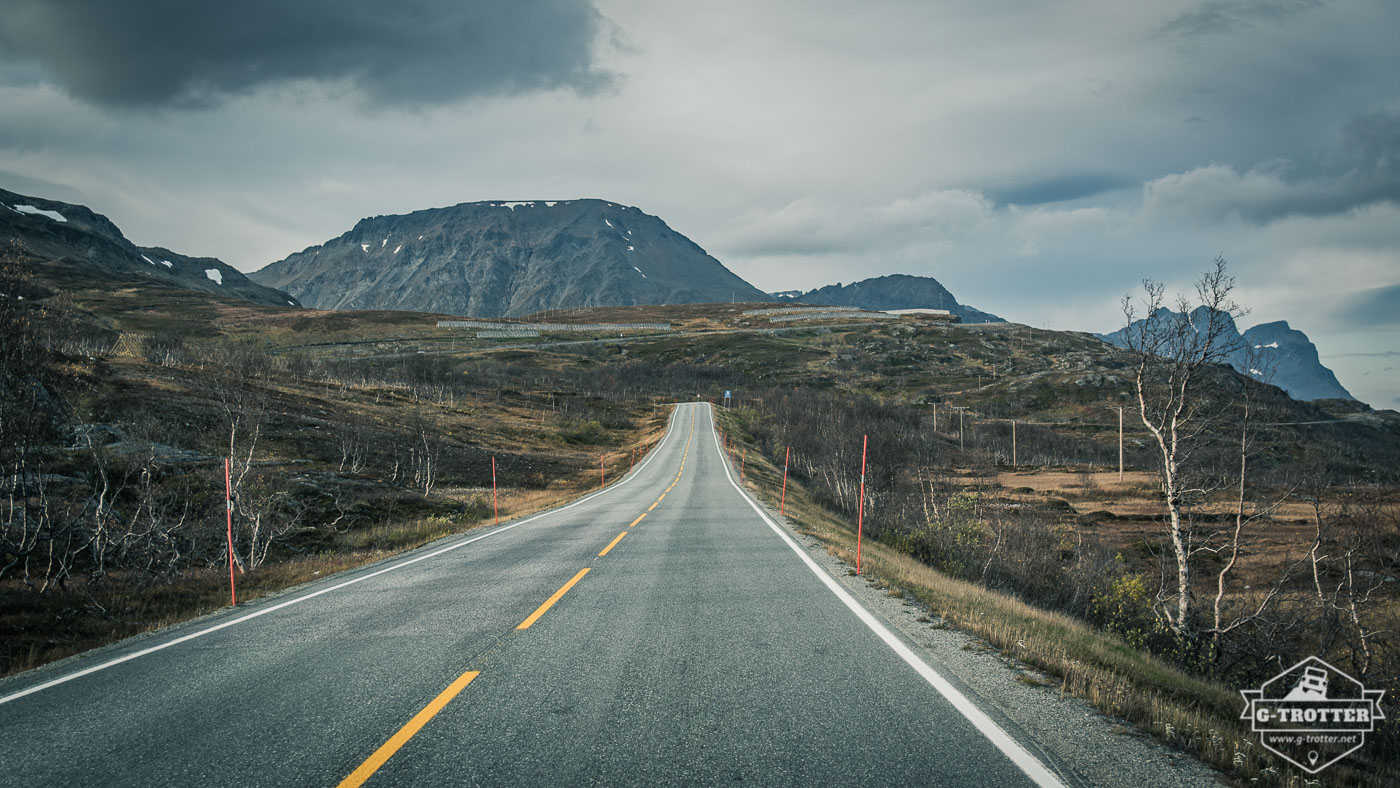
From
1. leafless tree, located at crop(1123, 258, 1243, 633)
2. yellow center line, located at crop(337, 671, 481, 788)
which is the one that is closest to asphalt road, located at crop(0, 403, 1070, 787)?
yellow center line, located at crop(337, 671, 481, 788)

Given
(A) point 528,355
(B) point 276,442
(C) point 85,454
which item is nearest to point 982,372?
(A) point 528,355

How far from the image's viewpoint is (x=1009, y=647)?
636 centimetres

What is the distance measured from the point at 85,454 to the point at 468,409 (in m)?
60.0

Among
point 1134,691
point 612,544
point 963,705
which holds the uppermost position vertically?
point 963,705

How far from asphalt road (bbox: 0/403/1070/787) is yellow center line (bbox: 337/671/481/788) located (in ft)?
0.06

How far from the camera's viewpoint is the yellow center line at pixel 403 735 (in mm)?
3604

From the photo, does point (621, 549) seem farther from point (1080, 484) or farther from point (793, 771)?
point (1080, 484)

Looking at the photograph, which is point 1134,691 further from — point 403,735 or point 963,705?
point 403,735

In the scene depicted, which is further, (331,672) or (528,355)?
(528,355)

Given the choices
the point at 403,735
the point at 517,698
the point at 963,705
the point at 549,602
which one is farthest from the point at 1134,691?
the point at 549,602

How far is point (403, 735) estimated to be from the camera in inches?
164

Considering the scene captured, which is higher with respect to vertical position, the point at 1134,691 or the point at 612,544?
the point at 1134,691

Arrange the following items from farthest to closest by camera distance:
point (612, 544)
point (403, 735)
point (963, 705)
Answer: point (612, 544) < point (963, 705) < point (403, 735)

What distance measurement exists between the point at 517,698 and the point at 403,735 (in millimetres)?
866
